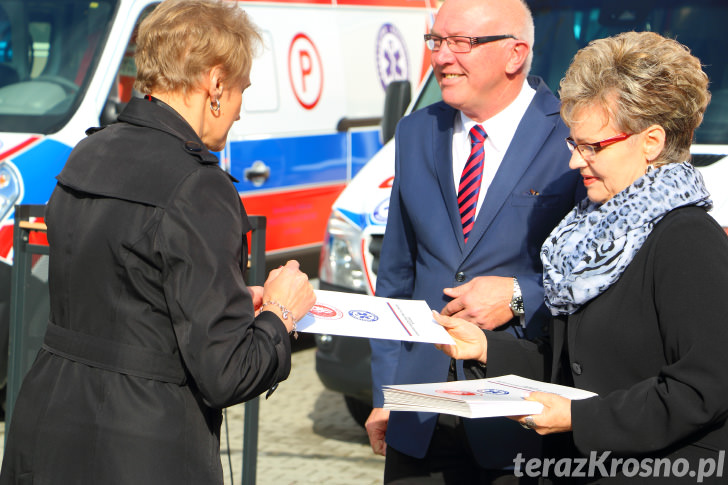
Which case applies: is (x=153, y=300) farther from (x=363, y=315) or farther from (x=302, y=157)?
(x=302, y=157)

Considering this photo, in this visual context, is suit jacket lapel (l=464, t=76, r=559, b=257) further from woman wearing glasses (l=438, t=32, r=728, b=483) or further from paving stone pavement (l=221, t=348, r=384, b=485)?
paving stone pavement (l=221, t=348, r=384, b=485)

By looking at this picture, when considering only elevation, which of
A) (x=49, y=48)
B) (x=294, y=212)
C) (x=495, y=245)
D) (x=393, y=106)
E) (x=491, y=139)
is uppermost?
(x=491, y=139)

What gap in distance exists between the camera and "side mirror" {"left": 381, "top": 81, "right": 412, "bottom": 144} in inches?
225

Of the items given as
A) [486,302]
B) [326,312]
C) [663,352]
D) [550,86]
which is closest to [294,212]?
[550,86]

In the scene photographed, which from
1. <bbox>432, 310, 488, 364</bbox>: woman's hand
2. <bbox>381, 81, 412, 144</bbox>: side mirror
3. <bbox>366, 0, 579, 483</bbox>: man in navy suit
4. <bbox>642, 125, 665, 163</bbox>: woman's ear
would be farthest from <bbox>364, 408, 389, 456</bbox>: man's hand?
<bbox>381, 81, 412, 144</bbox>: side mirror

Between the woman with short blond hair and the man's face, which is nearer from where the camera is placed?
the woman with short blond hair

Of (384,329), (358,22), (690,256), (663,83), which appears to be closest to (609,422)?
(690,256)

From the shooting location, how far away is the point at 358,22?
25.1 ft

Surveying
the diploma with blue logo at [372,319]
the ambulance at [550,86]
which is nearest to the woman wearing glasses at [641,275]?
the diploma with blue logo at [372,319]

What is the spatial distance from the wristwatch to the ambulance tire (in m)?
2.98

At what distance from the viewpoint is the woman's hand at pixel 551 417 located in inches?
86.2

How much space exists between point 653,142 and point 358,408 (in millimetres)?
3668

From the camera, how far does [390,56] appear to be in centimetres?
812

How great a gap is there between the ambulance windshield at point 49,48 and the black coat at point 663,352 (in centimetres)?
430
